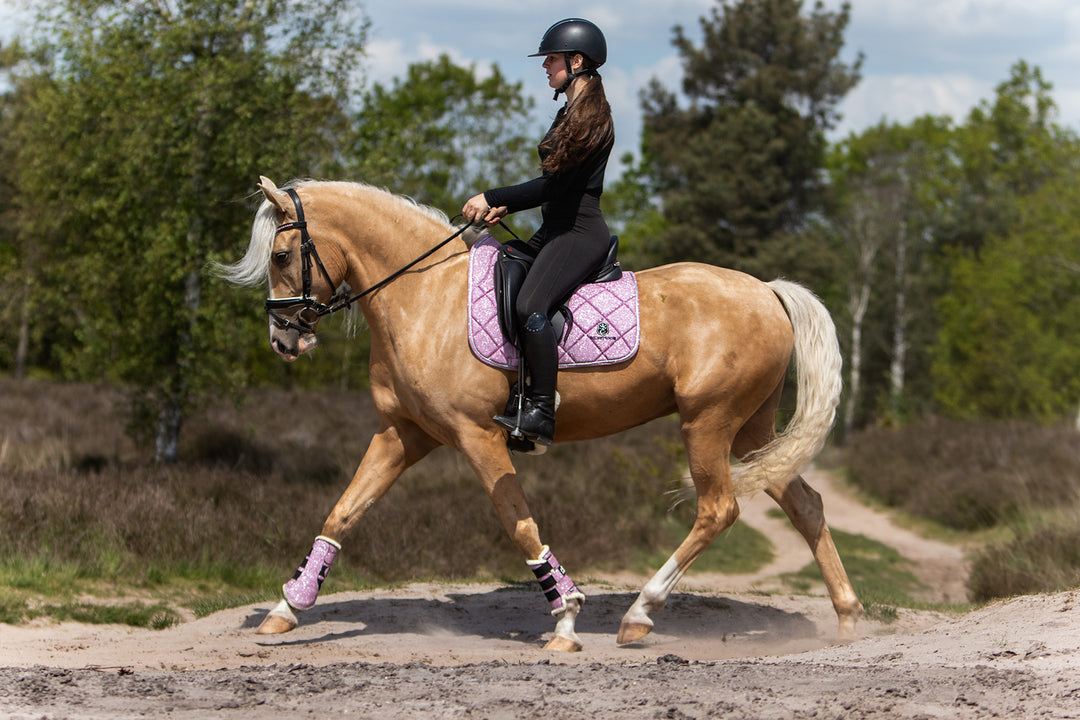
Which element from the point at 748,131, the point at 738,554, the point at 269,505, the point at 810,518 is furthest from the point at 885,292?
the point at 810,518

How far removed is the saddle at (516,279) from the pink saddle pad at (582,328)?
3cm

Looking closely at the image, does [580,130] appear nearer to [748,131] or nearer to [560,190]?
[560,190]

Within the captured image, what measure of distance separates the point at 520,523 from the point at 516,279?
4.90ft

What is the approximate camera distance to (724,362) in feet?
20.3

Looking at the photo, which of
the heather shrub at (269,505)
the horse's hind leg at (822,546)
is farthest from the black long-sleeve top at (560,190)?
the heather shrub at (269,505)

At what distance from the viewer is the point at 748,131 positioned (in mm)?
37438

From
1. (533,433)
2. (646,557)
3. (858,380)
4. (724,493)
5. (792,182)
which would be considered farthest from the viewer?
(858,380)

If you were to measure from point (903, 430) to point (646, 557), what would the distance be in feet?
40.9

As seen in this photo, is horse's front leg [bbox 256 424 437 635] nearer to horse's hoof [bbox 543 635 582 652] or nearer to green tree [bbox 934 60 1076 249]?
horse's hoof [bbox 543 635 582 652]

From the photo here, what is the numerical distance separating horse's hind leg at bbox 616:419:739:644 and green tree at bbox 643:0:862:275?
2956 centimetres

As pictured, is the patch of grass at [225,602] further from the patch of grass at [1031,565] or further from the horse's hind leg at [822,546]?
the patch of grass at [1031,565]

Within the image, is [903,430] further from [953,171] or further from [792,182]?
[953,171]

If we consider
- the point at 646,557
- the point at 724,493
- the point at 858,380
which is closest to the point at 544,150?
the point at 724,493

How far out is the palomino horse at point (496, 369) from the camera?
6020mm
